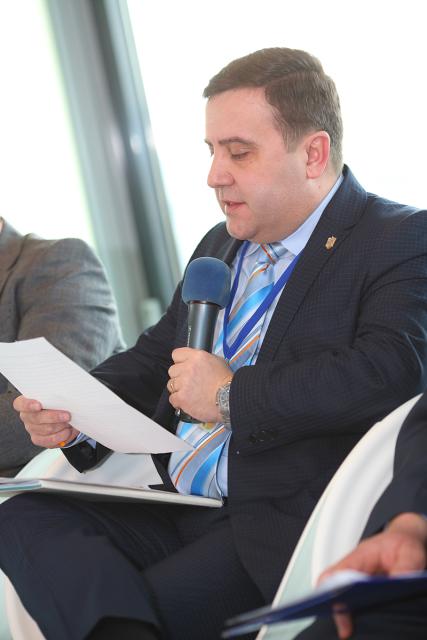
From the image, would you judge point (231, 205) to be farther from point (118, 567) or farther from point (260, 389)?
point (118, 567)

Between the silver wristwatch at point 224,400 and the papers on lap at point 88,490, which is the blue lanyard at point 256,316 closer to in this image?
the silver wristwatch at point 224,400

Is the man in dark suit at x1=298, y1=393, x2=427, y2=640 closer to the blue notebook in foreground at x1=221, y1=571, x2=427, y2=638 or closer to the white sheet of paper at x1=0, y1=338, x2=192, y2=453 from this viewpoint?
the blue notebook in foreground at x1=221, y1=571, x2=427, y2=638

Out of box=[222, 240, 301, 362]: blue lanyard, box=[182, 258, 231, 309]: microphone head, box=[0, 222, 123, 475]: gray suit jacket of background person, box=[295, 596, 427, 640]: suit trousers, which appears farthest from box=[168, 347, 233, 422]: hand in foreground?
box=[0, 222, 123, 475]: gray suit jacket of background person

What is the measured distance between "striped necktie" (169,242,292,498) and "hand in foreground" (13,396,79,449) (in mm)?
274

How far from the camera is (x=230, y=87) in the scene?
2.05 m

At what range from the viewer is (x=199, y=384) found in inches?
72.2

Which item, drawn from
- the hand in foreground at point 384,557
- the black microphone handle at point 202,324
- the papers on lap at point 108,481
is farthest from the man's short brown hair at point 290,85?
the hand in foreground at point 384,557

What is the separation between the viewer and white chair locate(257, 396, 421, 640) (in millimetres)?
1439

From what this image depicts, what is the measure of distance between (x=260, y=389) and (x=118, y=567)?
46 centimetres

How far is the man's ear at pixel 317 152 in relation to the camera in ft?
6.76

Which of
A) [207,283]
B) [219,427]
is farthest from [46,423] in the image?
[207,283]

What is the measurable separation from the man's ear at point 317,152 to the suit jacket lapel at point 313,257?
0.07 metres

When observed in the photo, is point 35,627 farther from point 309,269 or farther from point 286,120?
point 286,120

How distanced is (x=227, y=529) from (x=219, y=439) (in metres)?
0.23
